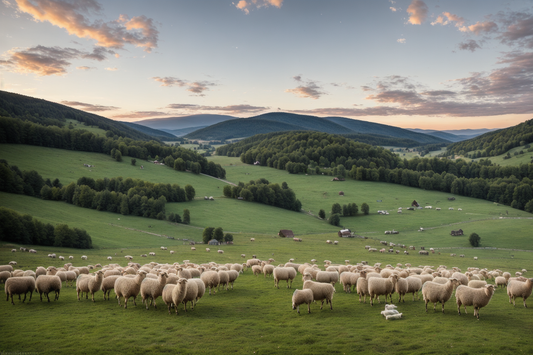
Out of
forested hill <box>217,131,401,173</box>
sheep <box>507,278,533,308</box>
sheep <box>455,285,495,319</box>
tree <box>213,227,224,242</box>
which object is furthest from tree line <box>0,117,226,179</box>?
sheep <box>455,285,495,319</box>

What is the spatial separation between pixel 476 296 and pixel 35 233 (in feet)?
180

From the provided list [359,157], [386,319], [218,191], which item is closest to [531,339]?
[386,319]

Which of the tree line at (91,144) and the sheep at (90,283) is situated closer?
the sheep at (90,283)

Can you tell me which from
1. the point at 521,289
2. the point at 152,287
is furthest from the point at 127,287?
the point at 521,289

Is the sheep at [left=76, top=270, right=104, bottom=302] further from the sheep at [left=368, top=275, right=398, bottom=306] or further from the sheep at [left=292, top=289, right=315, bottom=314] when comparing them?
the sheep at [left=368, top=275, right=398, bottom=306]

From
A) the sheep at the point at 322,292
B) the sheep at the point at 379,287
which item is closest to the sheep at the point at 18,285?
the sheep at the point at 322,292

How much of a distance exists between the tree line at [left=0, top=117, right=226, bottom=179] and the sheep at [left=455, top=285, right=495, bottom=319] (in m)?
125

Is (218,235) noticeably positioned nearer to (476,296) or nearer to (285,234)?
(285,234)

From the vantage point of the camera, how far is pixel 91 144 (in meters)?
132

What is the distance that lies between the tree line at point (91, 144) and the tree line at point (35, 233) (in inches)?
3244

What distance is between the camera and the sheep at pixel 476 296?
1470cm

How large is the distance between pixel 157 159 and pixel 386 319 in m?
141

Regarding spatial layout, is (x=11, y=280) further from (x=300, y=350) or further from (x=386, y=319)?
(x=386, y=319)

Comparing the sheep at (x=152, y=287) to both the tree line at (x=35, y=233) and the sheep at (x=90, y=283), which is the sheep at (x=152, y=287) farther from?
the tree line at (x=35, y=233)
